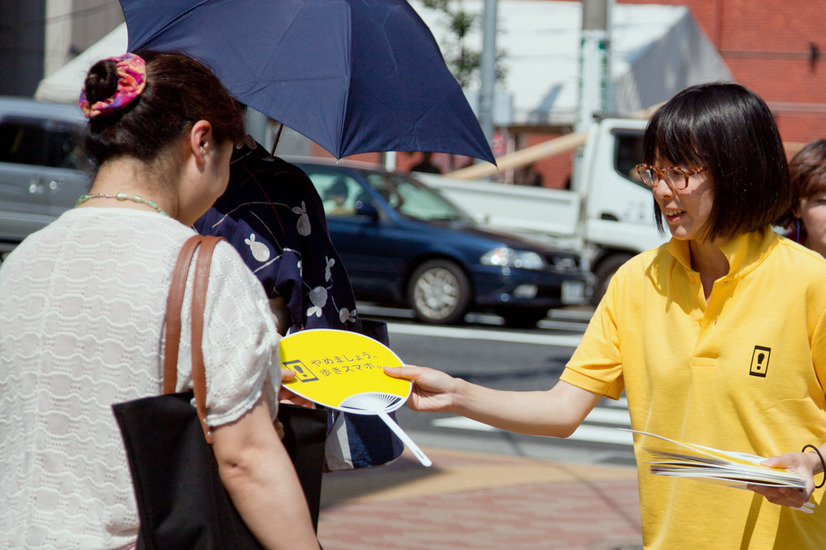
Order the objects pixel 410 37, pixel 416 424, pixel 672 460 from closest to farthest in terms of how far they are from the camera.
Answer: pixel 672 460 → pixel 410 37 → pixel 416 424

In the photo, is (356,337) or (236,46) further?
(236,46)

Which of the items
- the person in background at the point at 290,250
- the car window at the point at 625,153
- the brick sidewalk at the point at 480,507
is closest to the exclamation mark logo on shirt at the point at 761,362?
the person in background at the point at 290,250

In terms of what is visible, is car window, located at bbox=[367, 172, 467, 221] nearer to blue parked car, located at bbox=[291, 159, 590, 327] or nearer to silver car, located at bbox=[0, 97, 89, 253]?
blue parked car, located at bbox=[291, 159, 590, 327]

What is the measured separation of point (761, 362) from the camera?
212 centimetres

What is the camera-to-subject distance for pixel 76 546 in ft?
5.43

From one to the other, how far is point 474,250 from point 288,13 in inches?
395

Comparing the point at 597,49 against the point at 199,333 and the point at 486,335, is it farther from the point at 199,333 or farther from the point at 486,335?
the point at 199,333

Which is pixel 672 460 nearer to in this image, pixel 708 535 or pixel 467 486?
pixel 708 535

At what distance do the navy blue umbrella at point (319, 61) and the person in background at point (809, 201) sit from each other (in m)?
1.14

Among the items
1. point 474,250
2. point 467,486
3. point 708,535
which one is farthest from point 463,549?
point 474,250

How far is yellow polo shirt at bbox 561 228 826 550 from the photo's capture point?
2.11 meters

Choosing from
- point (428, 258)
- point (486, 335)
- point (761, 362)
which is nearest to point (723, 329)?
point (761, 362)

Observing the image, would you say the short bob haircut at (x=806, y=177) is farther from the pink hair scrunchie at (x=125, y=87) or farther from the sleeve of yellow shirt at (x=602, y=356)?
the pink hair scrunchie at (x=125, y=87)

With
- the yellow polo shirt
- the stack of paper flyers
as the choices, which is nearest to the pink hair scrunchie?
the stack of paper flyers
